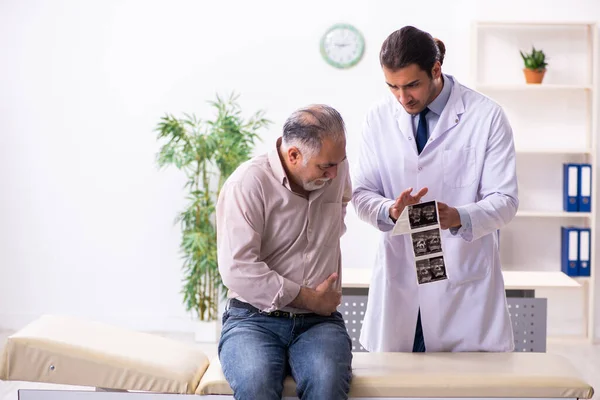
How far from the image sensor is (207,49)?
501 centimetres

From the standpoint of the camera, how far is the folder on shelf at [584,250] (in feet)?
16.0

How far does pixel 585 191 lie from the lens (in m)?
4.86

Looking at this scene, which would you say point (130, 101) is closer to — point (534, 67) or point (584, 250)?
point (534, 67)

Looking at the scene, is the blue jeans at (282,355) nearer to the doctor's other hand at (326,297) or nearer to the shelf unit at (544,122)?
the doctor's other hand at (326,297)

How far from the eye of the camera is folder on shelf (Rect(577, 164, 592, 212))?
15.9 feet

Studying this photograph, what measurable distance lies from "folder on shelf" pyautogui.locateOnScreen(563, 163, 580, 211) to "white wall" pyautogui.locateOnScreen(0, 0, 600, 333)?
0.81m

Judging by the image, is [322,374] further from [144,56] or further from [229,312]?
[144,56]

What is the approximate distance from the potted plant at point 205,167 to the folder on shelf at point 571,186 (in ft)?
6.00

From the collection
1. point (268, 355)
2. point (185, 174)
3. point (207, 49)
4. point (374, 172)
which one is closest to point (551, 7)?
point (207, 49)

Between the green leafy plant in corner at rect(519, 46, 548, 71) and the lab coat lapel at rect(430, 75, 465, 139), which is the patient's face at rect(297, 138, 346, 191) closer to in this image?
the lab coat lapel at rect(430, 75, 465, 139)

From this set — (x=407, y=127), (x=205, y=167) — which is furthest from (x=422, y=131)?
(x=205, y=167)

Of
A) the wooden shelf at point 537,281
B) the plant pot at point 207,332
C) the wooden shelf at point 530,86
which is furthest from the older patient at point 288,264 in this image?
the wooden shelf at point 530,86

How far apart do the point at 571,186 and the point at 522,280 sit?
4.22 ft

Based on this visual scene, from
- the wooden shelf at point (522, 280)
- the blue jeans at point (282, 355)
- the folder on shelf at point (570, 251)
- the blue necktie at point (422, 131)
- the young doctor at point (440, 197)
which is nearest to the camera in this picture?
the blue jeans at point (282, 355)
